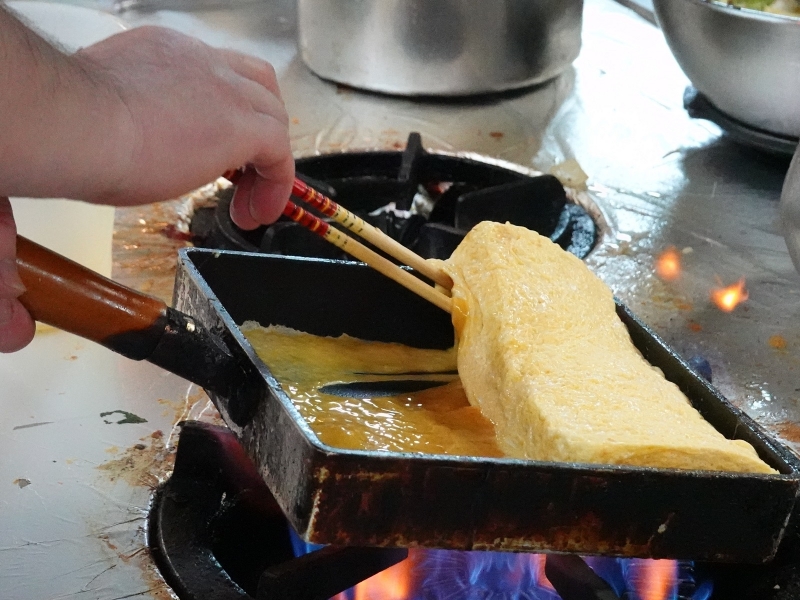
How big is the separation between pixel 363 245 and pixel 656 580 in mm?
454

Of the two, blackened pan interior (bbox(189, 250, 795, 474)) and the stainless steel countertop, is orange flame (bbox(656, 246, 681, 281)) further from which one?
blackened pan interior (bbox(189, 250, 795, 474))

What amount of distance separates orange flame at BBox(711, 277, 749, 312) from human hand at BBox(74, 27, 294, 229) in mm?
816

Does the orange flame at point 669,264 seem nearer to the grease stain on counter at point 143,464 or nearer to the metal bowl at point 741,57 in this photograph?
the metal bowl at point 741,57

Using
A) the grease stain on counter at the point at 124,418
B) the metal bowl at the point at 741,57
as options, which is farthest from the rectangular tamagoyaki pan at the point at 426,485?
the metal bowl at the point at 741,57

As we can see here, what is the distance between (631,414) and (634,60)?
1831mm

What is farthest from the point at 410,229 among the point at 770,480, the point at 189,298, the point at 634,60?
the point at 634,60

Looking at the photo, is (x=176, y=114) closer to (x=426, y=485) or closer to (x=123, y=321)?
(x=123, y=321)

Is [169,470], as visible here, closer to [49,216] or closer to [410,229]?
[49,216]

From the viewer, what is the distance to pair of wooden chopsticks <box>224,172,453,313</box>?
0.97 m

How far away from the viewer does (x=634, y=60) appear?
246 centimetres

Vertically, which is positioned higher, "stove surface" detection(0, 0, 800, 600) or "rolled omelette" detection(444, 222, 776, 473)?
"rolled omelette" detection(444, 222, 776, 473)

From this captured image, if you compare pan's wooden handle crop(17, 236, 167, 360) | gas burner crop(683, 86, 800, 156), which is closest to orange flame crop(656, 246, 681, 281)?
gas burner crop(683, 86, 800, 156)

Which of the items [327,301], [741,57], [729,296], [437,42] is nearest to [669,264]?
[729,296]

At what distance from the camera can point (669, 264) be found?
4.95 feet
